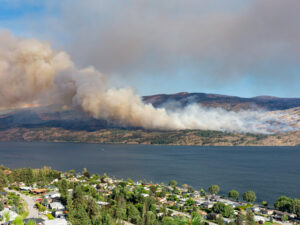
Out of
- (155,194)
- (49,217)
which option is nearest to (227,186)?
(155,194)

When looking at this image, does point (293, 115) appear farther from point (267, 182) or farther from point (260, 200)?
point (260, 200)

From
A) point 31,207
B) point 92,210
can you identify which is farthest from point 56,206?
point 92,210

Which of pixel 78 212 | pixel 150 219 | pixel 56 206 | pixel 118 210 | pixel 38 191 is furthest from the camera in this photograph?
pixel 38 191

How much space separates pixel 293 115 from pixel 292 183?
10818 cm

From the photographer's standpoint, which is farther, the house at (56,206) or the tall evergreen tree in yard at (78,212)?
the house at (56,206)

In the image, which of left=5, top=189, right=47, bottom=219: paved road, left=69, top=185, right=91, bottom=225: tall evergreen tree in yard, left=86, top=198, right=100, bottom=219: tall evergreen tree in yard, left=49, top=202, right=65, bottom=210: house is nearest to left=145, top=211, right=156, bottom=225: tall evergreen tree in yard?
left=86, top=198, right=100, bottom=219: tall evergreen tree in yard

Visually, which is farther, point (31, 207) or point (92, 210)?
point (31, 207)

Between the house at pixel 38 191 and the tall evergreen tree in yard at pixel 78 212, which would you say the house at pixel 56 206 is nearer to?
the tall evergreen tree in yard at pixel 78 212

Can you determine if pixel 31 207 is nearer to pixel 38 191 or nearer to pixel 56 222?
pixel 38 191

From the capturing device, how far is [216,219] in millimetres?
35031

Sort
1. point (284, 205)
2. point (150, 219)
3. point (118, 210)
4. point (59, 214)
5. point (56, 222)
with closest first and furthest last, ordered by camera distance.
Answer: point (56, 222) → point (150, 219) → point (59, 214) → point (118, 210) → point (284, 205)

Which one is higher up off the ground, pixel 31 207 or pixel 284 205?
pixel 31 207

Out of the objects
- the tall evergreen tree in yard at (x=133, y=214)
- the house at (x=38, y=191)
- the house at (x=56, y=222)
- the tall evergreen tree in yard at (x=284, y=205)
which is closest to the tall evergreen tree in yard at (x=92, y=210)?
the house at (x=56, y=222)

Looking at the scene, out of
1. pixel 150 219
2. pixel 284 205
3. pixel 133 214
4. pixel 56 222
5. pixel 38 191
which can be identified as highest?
pixel 56 222
